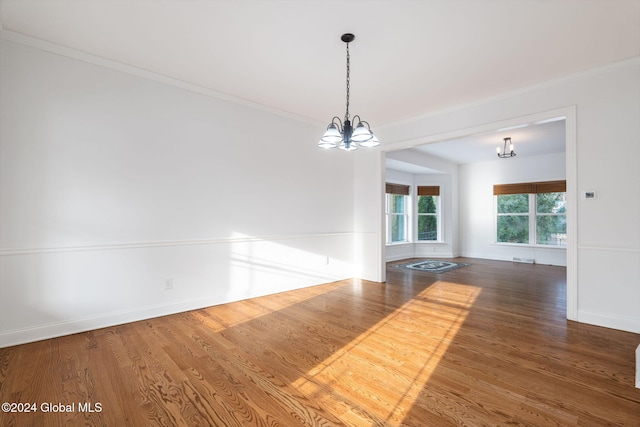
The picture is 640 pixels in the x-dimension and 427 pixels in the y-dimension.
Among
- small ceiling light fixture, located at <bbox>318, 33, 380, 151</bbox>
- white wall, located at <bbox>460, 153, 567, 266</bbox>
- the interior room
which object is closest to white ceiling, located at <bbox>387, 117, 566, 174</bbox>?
white wall, located at <bbox>460, 153, 567, 266</bbox>

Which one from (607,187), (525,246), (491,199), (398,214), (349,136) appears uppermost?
(349,136)

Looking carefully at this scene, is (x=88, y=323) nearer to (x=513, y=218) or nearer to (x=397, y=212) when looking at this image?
(x=397, y=212)

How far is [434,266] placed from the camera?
280 inches

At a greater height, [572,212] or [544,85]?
[544,85]

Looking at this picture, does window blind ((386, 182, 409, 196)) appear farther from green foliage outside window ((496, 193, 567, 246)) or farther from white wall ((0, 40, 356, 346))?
white wall ((0, 40, 356, 346))

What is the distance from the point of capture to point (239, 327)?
316 cm

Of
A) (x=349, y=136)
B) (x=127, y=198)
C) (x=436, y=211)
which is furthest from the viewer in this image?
(x=436, y=211)

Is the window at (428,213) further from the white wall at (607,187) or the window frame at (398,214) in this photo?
the white wall at (607,187)

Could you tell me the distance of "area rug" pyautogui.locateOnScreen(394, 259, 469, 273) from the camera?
6.73 meters

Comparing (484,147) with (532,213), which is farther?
(532,213)

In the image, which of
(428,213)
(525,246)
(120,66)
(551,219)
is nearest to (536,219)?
(551,219)

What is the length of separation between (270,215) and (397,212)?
16.6 ft

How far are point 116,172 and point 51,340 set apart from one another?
1.70m

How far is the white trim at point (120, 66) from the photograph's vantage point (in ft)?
9.05
